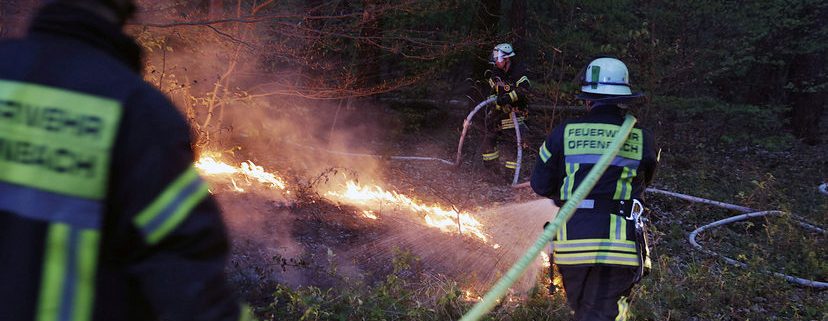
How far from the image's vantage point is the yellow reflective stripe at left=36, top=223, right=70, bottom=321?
4.63 ft

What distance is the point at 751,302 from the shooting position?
18.4ft

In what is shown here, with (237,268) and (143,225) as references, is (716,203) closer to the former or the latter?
(237,268)

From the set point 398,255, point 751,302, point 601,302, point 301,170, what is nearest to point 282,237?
point 398,255

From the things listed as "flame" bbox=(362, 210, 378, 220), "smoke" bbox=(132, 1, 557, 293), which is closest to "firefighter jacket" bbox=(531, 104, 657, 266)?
"smoke" bbox=(132, 1, 557, 293)

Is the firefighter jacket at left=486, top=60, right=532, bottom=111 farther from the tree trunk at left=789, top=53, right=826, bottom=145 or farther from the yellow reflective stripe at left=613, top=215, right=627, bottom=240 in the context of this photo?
the tree trunk at left=789, top=53, right=826, bottom=145

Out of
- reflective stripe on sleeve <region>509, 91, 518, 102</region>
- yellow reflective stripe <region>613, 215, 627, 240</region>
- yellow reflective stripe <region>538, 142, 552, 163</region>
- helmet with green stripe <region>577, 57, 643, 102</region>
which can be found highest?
helmet with green stripe <region>577, 57, 643, 102</region>

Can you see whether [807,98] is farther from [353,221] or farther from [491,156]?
[353,221]

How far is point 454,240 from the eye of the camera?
269 inches

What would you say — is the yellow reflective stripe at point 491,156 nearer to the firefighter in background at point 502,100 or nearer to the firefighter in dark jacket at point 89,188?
the firefighter in background at point 502,100

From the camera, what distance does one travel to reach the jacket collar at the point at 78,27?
58.4 inches

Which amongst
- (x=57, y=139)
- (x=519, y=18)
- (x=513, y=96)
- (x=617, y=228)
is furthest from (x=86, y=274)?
(x=519, y=18)

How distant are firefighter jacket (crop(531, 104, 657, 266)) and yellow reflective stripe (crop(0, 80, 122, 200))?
289 centimetres

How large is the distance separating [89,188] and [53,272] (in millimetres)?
226

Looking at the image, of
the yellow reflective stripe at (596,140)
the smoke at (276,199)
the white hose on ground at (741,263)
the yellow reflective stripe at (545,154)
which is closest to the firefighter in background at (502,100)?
the smoke at (276,199)
